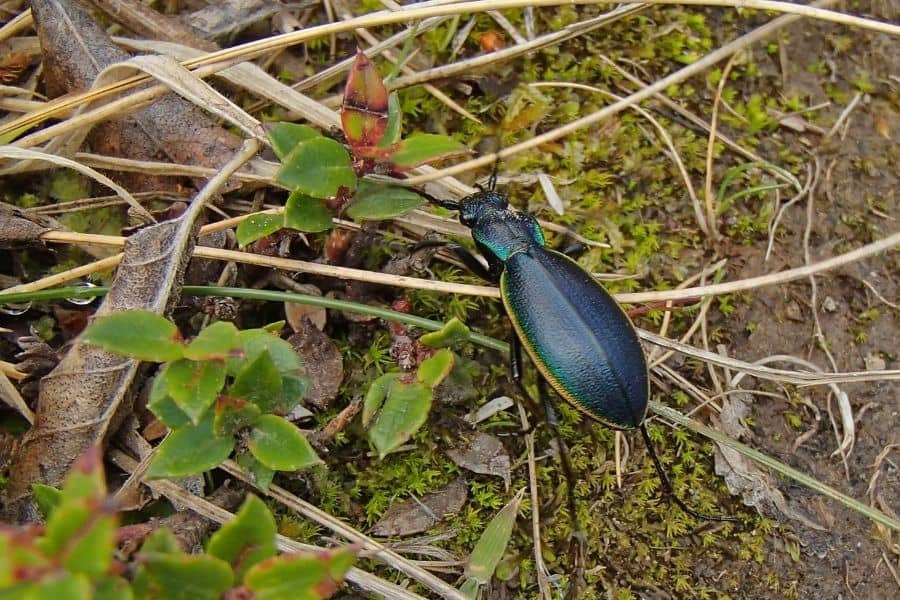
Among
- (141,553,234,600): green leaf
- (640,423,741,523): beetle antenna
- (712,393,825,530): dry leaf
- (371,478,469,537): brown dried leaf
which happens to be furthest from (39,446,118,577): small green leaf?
(712,393,825,530): dry leaf

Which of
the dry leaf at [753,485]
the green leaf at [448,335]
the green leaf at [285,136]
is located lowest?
the dry leaf at [753,485]

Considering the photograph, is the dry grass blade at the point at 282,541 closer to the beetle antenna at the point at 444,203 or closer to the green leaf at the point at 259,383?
the green leaf at the point at 259,383

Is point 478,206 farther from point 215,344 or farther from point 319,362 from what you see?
point 215,344

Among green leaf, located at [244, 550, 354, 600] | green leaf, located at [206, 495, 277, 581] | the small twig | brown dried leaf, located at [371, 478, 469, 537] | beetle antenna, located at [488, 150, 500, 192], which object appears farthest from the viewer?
the small twig

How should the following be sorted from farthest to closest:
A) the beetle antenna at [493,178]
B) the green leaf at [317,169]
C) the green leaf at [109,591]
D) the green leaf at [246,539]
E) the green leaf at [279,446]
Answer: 1. the beetle antenna at [493,178]
2. the green leaf at [317,169]
3. the green leaf at [279,446]
4. the green leaf at [246,539]
5. the green leaf at [109,591]

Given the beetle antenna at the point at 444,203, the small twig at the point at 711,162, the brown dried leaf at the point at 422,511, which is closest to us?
the brown dried leaf at the point at 422,511

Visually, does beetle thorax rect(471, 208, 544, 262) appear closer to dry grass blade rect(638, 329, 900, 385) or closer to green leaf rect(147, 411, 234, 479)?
dry grass blade rect(638, 329, 900, 385)

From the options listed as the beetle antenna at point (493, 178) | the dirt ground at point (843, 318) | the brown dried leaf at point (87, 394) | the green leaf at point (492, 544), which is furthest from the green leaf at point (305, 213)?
the dirt ground at point (843, 318)

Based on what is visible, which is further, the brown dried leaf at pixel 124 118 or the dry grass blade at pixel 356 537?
the brown dried leaf at pixel 124 118
